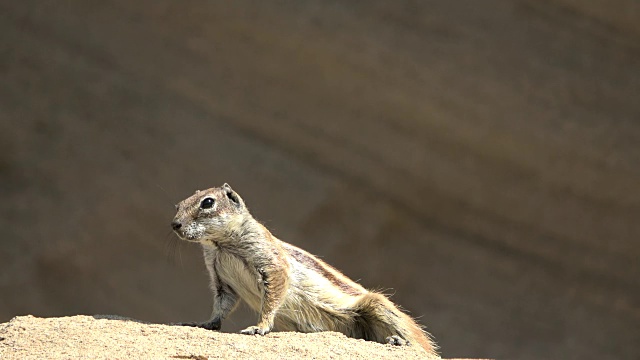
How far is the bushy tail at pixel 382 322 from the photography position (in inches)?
309

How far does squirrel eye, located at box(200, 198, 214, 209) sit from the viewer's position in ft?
26.0

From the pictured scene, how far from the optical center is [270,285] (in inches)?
307

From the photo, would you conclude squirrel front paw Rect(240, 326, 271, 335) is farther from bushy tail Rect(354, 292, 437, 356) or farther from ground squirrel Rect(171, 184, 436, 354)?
bushy tail Rect(354, 292, 437, 356)

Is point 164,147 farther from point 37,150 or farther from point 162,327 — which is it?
point 162,327

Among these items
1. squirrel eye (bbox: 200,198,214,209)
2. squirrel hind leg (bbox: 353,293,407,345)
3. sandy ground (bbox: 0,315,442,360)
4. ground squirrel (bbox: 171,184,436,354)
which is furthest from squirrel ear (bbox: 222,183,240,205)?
sandy ground (bbox: 0,315,442,360)

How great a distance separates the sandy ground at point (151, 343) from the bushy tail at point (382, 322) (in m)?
0.79

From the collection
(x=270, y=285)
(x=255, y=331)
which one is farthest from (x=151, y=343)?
(x=270, y=285)

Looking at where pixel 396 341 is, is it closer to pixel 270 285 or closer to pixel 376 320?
pixel 376 320

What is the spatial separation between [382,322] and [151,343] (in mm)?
2080

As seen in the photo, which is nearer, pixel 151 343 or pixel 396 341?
pixel 151 343

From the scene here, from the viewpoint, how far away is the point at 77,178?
15906 millimetres

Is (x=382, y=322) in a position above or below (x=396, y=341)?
above

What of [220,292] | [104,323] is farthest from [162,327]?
[220,292]

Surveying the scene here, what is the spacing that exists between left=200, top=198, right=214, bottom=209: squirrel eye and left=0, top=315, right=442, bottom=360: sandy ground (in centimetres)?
125
